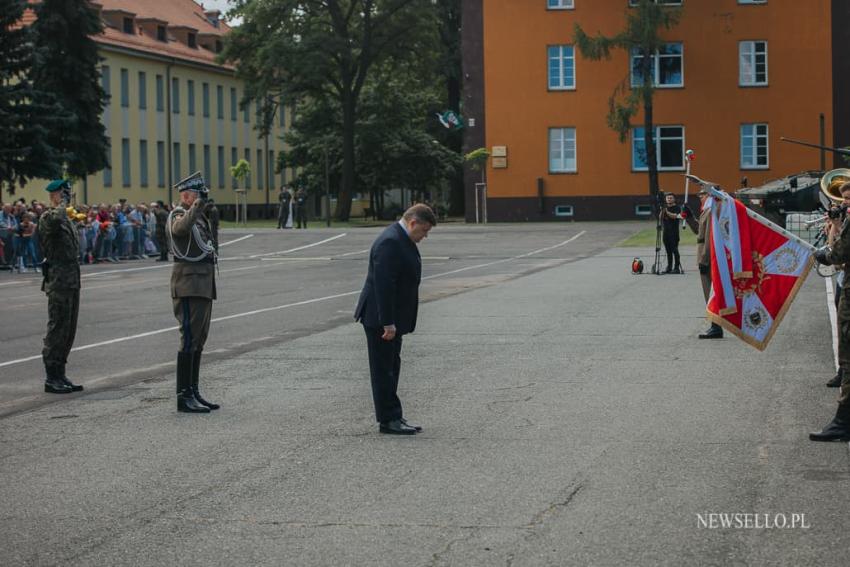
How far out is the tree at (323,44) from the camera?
66125mm

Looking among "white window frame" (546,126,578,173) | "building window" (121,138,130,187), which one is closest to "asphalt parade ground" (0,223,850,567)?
"white window frame" (546,126,578,173)

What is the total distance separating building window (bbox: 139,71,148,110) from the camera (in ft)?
256

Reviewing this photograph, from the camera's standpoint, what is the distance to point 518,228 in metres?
55.3

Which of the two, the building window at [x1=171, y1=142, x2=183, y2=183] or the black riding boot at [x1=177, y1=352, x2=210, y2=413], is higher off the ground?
the building window at [x1=171, y1=142, x2=183, y2=183]

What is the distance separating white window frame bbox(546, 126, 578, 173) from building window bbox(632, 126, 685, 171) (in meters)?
2.53

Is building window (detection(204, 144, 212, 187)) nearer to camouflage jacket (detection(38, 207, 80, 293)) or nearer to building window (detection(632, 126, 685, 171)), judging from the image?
building window (detection(632, 126, 685, 171))

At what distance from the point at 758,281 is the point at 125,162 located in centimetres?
6724

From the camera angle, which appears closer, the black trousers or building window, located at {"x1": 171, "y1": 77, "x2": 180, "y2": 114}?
the black trousers

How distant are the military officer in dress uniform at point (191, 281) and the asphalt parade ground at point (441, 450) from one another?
0.29 metres

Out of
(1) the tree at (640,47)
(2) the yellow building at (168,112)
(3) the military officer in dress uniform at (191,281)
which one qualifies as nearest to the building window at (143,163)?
(2) the yellow building at (168,112)

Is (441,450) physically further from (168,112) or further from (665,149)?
(168,112)

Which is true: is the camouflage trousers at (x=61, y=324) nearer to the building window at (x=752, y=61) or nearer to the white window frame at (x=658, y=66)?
the white window frame at (x=658, y=66)

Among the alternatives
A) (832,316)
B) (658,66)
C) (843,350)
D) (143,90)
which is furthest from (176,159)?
(843,350)

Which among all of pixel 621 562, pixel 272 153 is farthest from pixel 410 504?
pixel 272 153
